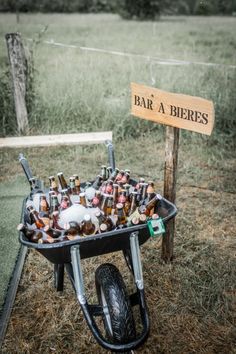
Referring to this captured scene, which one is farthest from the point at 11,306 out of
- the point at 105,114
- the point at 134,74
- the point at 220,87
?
the point at 134,74

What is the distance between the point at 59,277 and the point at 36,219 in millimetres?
592

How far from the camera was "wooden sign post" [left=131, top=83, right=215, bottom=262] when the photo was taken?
2.37 metres

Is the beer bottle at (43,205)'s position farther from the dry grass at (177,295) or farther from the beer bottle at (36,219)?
the dry grass at (177,295)

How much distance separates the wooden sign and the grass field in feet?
4.01

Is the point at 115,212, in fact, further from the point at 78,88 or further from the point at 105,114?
the point at 78,88

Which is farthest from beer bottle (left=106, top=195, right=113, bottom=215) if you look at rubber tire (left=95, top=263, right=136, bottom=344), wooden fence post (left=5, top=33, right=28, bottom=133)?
wooden fence post (left=5, top=33, right=28, bottom=133)

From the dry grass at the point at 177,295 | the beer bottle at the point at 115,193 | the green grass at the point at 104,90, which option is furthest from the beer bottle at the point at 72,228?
the green grass at the point at 104,90

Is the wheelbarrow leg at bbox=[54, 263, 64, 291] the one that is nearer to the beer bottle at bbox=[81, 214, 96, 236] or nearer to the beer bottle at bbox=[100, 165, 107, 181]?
the beer bottle at bbox=[81, 214, 96, 236]

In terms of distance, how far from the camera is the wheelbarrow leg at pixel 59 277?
8.47 feet

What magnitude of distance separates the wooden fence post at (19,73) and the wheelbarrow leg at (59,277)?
326 cm

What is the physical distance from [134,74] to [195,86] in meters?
1.55

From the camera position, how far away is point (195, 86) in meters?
5.87

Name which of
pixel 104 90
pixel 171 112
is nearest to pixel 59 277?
pixel 171 112

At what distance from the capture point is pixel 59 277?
265 cm
